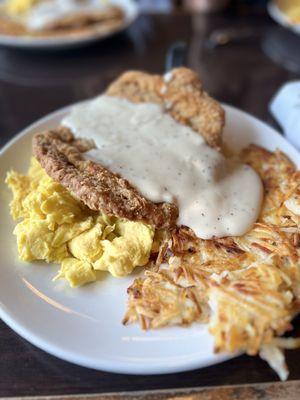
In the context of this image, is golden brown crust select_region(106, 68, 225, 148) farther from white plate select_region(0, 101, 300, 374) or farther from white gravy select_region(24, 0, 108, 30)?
white gravy select_region(24, 0, 108, 30)

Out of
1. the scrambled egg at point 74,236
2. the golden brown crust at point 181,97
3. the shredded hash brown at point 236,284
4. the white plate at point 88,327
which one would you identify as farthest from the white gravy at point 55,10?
the shredded hash brown at point 236,284

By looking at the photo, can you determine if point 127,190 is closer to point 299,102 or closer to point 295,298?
point 295,298

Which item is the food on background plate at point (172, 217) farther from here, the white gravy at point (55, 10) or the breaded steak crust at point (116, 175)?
the white gravy at point (55, 10)

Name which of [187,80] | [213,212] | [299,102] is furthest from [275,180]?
[187,80]

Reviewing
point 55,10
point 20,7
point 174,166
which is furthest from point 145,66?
point 174,166

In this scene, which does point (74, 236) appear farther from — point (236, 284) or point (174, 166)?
point (236, 284)

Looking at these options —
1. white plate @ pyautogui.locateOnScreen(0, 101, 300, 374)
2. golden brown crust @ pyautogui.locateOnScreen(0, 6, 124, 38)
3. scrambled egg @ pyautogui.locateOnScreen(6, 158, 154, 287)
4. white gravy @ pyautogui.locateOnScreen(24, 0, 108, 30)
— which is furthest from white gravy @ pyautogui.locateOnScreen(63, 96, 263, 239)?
white gravy @ pyautogui.locateOnScreen(24, 0, 108, 30)
